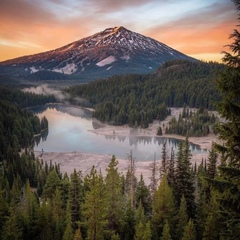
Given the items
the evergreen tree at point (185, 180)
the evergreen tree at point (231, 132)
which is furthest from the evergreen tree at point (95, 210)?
the evergreen tree at point (231, 132)

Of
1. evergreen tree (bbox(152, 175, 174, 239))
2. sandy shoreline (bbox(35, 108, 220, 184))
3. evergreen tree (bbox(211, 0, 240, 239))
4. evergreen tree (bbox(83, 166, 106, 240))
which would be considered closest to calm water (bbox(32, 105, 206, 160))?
sandy shoreline (bbox(35, 108, 220, 184))

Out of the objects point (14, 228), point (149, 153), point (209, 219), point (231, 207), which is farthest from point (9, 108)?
point (231, 207)

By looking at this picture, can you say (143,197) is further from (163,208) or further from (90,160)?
(90,160)

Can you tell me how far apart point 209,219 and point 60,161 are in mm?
79781

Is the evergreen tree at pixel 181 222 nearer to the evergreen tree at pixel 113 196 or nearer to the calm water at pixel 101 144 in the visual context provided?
the evergreen tree at pixel 113 196

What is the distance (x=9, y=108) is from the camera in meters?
157

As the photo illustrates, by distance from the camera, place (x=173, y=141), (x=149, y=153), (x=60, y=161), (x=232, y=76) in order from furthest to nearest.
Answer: (x=173, y=141) < (x=149, y=153) < (x=60, y=161) < (x=232, y=76)

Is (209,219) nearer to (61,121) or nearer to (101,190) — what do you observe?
(101,190)

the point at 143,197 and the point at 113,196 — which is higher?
the point at 113,196

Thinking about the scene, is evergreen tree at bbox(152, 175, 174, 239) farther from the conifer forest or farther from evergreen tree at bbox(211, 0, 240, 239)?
evergreen tree at bbox(211, 0, 240, 239)

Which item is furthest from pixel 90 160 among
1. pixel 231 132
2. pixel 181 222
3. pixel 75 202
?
pixel 231 132

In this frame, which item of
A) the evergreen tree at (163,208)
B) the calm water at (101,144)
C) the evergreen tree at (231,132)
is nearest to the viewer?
the evergreen tree at (231,132)

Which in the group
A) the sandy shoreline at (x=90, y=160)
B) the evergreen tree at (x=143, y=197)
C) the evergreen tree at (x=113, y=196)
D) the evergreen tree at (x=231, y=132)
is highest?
the evergreen tree at (x=231, y=132)

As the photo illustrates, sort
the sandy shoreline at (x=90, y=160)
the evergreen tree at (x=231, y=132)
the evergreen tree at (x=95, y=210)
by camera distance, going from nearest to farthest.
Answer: the evergreen tree at (x=231, y=132) → the evergreen tree at (x=95, y=210) → the sandy shoreline at (x=90, y=160)
